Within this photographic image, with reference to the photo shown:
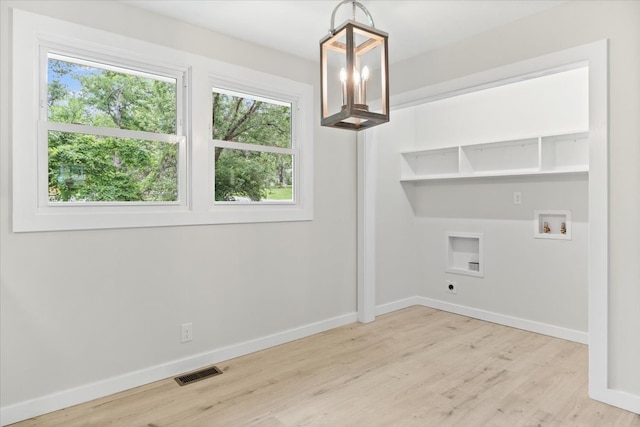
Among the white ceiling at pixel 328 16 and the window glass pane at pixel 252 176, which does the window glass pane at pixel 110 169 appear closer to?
the window glass pane at pixel 252 176

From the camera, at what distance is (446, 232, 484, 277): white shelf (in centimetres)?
416

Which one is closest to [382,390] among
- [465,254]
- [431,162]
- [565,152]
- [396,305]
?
[396,305]

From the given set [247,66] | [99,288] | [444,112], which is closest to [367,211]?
[444,112]

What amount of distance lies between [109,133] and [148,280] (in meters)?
1.03

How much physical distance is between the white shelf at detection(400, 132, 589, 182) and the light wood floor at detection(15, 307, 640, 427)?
1.61 m

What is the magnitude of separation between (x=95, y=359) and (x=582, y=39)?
3802 mm

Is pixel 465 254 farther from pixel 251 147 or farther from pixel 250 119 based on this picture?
pixel 250 119

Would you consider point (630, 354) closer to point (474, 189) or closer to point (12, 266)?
point (474, 189)

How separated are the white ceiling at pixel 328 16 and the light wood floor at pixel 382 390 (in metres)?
2.60

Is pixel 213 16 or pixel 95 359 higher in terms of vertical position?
pixel 213 16

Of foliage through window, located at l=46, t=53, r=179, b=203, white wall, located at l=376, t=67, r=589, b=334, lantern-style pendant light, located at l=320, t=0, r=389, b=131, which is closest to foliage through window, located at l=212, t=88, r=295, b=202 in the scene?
foliage through window, located at l=46, t=53, r=179, b=203

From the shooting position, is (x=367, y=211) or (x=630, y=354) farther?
(x=367, y=211)

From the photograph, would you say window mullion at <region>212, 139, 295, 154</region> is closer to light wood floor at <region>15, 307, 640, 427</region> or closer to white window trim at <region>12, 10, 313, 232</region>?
white window trim at <region>12, 10, 313, 232</region>

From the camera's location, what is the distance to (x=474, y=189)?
417 centimetres
